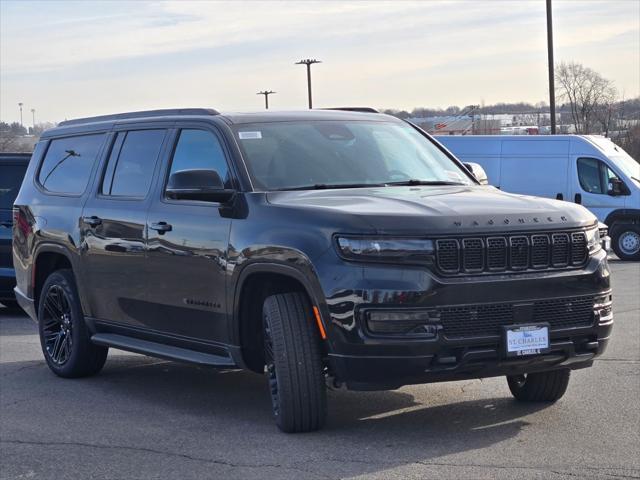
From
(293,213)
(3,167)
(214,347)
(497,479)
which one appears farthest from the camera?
(3,167)

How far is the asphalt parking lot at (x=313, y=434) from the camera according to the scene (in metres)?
5.71

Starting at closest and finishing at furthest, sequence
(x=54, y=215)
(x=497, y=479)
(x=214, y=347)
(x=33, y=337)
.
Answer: (x=497, y=479)
(x=214, y=347)
(x=54, y=215)
(x=33, y=337)

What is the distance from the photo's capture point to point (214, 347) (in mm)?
7008

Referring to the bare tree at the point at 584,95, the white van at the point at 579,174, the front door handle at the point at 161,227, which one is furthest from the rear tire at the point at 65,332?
the bare tree at the point at 584,95

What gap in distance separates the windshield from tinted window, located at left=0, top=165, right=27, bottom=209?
22.5 feet

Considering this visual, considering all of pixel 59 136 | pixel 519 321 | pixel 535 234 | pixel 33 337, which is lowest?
pixel 33 337

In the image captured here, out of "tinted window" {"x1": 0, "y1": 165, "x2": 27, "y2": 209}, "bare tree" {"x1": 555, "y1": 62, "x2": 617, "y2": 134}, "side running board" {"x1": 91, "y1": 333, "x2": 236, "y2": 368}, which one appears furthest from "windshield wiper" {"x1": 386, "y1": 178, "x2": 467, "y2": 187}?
"bare tree" {"x1": 555, "y1": 62, "x2": 617, "y2": 134}

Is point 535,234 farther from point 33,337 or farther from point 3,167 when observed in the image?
point 3,167

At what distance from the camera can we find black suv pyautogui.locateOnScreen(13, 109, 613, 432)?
5875 mm

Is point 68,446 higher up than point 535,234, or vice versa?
point 535,234

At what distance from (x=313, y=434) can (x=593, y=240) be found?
1935 mm

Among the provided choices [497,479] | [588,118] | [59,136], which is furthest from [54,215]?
[588,118]

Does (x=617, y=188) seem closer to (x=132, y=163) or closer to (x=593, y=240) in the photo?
(x=132, y=163)

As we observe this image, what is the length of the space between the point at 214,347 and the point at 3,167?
7367 mm
